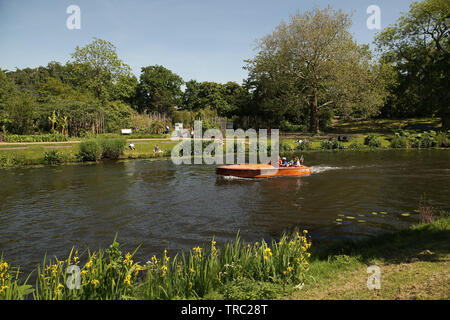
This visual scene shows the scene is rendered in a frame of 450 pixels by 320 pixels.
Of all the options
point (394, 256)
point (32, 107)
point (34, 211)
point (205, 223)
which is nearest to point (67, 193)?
point (34, 211)

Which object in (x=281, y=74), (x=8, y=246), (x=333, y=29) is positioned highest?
(x=333, y=29)

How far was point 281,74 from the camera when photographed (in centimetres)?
5162

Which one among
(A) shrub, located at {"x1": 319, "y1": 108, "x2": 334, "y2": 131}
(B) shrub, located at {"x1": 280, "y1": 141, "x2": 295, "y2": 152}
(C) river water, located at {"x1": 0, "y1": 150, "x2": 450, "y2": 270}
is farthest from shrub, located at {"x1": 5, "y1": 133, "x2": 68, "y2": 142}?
(A) shrub, located at {"x1": 319, "y1": 108, "x2": 334, "y2": 131}

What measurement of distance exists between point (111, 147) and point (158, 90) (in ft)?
164

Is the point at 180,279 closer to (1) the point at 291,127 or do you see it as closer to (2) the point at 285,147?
(2) the point at 285,147

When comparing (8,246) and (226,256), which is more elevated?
(226,256)

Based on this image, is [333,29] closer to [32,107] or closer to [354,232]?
[354,232]

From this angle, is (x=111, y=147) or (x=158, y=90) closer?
(x=111, y=147)

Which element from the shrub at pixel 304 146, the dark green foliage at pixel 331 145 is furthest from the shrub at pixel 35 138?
the dark green foliage at pixel 331 145

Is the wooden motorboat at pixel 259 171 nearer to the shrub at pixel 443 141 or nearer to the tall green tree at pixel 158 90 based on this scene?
the shrub at pixel 443 141

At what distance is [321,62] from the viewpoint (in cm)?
4794

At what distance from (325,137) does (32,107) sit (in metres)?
43.9

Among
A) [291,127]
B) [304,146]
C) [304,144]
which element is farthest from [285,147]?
[291,127]
